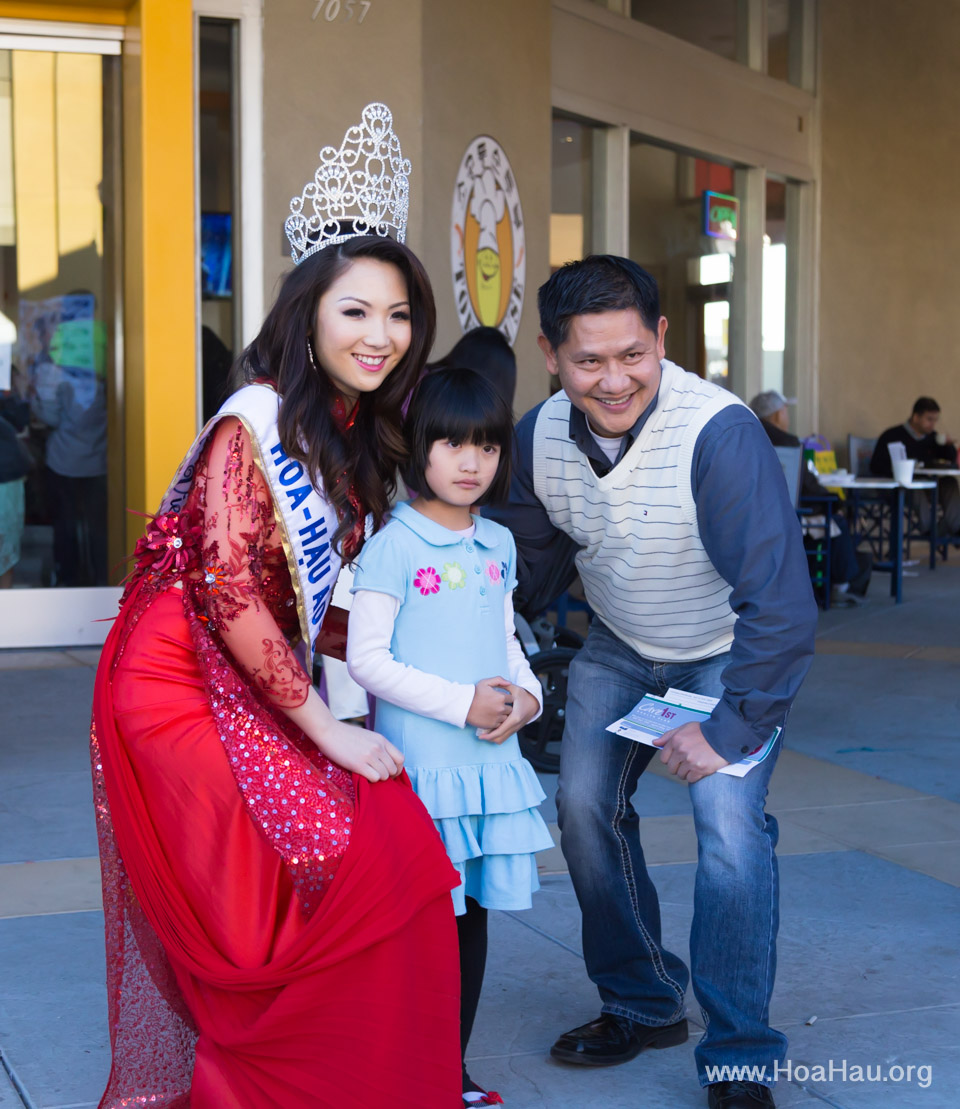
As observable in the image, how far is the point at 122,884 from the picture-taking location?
2.40 meters

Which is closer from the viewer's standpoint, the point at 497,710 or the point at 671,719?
the point at 497,710

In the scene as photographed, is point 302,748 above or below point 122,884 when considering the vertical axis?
above

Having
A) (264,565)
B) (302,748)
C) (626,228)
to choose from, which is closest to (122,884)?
(302,748)

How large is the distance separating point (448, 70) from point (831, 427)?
748 cm

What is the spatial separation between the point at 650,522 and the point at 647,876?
791 mm

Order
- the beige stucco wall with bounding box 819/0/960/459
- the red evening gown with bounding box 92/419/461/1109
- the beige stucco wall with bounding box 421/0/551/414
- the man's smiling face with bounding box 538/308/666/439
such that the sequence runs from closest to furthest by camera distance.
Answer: the red evening gown with bounding box 92/419/461/1109 < the man's smiling face with bounding box 538/308/666/439 < the beige stucco wall with bounding box 421/0/551/414 < the beige stucco wall with bounding box 819/0/960/459

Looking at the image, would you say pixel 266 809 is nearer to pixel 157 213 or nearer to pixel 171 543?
pixel 171 543

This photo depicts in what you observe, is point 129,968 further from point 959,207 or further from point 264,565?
point 959,207

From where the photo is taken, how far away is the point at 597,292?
105 inches

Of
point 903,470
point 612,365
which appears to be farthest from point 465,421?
point 903,470

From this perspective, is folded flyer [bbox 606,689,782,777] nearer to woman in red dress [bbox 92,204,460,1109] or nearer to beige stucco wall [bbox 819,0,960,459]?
woman in red dress [bbox 92,204,460,1109]

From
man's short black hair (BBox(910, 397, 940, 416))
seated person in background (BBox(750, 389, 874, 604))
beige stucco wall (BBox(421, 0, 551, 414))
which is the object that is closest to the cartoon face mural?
beige stucco wall (BBox(421, 0, 551, 414))

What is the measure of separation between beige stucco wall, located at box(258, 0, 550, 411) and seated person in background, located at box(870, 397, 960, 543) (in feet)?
19.9

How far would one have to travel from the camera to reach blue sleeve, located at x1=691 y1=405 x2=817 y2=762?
255 cm
